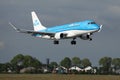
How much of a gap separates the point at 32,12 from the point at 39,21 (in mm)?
7897

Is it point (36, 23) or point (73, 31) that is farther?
point (36, 23)

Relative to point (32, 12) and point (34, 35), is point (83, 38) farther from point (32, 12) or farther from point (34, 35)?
point (32, 12)

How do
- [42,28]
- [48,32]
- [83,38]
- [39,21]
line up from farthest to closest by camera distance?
[39,21] → [42,28] → [48,32] → [83,38]

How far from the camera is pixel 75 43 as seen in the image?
109438 mm

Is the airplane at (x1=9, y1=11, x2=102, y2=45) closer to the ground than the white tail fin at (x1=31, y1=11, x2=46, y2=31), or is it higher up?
closer to the ground

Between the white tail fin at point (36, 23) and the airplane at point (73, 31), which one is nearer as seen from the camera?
the airplane at point (73, 31)

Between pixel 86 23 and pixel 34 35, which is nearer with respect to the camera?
pixel 86 23

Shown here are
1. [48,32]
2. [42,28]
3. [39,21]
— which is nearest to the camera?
[48,32]

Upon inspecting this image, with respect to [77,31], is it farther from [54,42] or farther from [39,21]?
[39,21]

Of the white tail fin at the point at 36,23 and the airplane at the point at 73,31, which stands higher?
the white tail fin at the point at 36,23

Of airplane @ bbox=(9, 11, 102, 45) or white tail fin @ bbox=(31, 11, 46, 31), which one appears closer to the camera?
airplane @ bbox=(9, 11, 102, 45)

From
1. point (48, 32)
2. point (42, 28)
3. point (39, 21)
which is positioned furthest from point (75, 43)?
point (39, 21)

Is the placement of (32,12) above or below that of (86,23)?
above

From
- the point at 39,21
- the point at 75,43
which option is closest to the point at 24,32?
the point at 75,43
